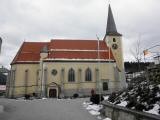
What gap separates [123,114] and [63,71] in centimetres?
4023

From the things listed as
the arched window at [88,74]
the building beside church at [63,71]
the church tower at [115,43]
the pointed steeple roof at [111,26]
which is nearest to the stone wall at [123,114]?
the building beside church at [63,71]

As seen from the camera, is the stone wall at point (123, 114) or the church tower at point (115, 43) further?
the church tower at point (115, 43)

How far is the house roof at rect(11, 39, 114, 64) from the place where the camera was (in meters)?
54.1

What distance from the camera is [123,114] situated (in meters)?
12.6

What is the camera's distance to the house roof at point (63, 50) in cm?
5409

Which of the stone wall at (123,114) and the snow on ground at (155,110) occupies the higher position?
the snow on ground at (155,110)

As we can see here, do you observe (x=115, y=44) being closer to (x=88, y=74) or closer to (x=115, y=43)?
(x=115, y=43)

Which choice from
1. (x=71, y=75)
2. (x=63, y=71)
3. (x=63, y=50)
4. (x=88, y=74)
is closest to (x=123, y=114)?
(x=63, y=71)

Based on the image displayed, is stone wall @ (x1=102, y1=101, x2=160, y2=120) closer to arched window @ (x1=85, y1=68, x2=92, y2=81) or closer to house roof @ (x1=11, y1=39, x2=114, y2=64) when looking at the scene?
arched window @ (x1=85, y1=68, x2=92, y2=81)

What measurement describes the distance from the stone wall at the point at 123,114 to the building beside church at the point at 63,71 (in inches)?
1403

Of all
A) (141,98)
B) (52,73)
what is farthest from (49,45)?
(141,98)

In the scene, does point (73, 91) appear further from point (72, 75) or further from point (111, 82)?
point (111, 82)

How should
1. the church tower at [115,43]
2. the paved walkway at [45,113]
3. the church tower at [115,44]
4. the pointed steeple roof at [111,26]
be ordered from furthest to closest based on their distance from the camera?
the pointed steeple roof at [111,26] → the church tower at [115,43] → the church tower at [115,44] → the paved walkway at [45,113]

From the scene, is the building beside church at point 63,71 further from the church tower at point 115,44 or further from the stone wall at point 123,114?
the stone wall at point 123,114
